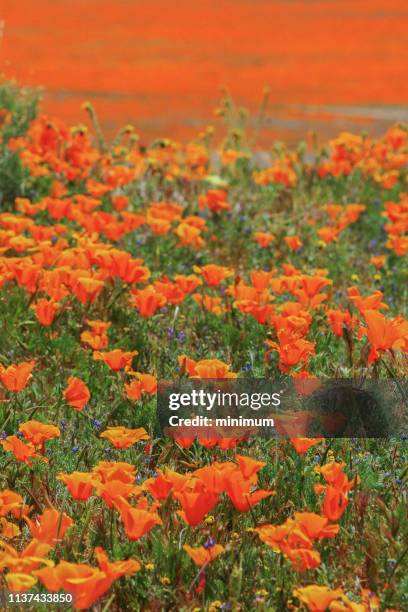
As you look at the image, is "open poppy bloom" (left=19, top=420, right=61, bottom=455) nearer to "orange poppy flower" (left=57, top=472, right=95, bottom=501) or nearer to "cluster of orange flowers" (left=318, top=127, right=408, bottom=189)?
"orange poppy flower" (left=57, top=472, right=95, bottom=501)

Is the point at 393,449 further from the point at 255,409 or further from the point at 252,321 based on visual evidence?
the point at 252,321

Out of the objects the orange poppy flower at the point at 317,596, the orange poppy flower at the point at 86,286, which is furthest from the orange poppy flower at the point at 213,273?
the orange poppy flower at the point at 317,596

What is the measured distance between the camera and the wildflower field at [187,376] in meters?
2.34

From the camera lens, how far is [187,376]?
3.79 meters

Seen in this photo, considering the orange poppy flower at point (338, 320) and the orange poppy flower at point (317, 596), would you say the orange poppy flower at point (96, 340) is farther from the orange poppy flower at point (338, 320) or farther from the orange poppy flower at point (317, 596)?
the orange poppy flower at point (317, 596)

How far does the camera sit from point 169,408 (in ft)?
11.4

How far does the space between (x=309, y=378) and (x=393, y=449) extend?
14.4 inches

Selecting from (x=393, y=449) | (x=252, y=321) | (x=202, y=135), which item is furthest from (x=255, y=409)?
(x=202, y=135)

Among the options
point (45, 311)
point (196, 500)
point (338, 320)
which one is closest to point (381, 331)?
point (338, 320)

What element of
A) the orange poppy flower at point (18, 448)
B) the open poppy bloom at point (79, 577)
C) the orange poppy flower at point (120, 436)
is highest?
the orange poppy flower at point (120, 436)

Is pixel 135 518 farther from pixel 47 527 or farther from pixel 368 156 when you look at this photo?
pixel 368 156

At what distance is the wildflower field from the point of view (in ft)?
7.68

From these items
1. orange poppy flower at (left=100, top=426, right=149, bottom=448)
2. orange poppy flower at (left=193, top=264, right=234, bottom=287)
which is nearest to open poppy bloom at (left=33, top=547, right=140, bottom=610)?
orange poppy flower at (left=100, top=426, right=149, bottom=448)

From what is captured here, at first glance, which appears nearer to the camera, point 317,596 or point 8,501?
point 317,596
